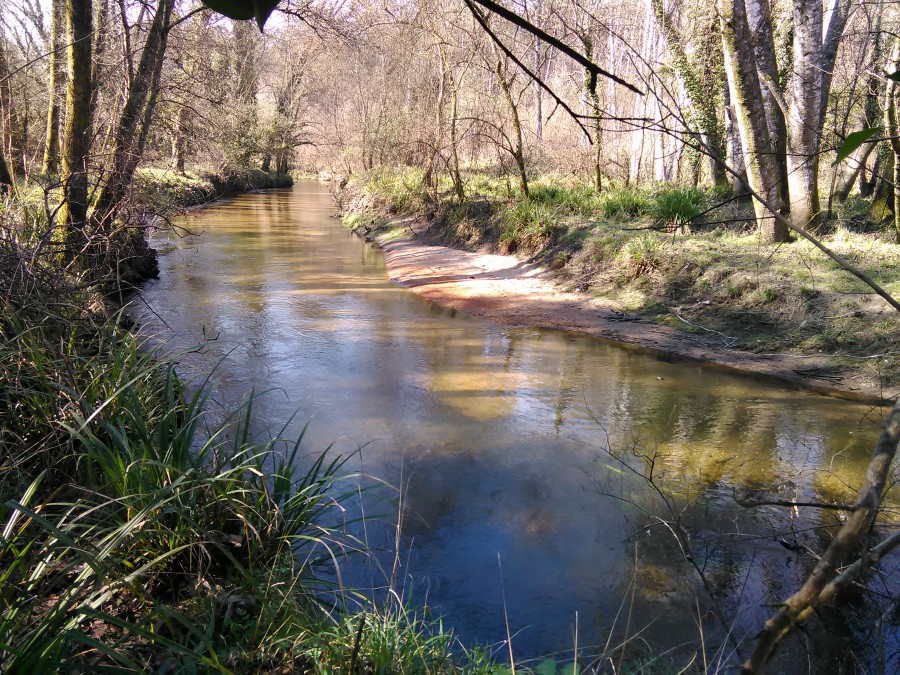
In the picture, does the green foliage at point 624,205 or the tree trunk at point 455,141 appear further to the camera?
the tree trunk at point 455,141

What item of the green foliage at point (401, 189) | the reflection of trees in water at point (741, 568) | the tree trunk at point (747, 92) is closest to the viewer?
the reflection of trees in water at point (741, 568)

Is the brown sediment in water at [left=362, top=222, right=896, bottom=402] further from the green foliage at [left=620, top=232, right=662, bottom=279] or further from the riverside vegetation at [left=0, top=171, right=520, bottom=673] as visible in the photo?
the riverside vegetation at [left=0, top=171, right=520, bottom=673]

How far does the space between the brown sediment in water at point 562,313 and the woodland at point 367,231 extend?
29cm

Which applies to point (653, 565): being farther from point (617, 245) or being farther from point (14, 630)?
point (617, 245)

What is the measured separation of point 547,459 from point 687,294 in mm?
5335

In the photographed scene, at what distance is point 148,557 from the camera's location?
2758mm

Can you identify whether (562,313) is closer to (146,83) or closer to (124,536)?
(146,83)

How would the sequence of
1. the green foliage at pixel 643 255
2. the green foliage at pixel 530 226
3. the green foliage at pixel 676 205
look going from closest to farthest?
the green foliage at pixel 643 255, the green foliage at pixel 676 205, the green foliage at pixel 530 226

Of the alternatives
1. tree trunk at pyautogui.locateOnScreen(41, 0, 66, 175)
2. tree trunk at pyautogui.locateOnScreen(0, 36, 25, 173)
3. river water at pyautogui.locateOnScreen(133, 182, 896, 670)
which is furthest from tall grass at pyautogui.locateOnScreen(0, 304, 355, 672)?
tree trunk at pyautogui.locateOnScreen(41, 0, 66, 175)

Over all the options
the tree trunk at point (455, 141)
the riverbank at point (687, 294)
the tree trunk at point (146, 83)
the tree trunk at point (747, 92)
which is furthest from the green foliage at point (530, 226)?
the tree trunk at point (146, 83)

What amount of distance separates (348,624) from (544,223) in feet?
37.4

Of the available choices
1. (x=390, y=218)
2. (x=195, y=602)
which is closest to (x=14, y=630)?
(x=195, y=602)

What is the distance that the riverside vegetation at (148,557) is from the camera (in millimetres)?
2029

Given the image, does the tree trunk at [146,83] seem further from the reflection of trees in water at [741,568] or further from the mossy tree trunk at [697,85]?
the mossy tree trunk at [697,85]
